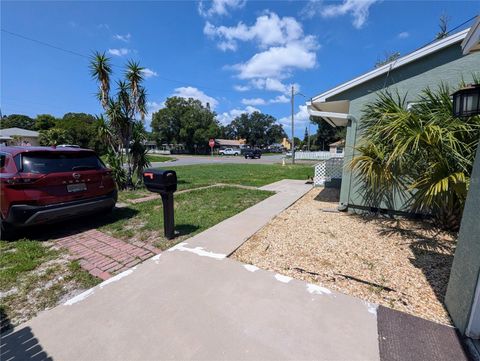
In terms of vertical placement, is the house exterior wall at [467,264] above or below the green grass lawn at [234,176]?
above

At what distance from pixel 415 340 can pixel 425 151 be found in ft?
10.4

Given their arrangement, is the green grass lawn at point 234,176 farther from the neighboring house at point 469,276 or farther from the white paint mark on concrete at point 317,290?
the neighboring house at point 469,276

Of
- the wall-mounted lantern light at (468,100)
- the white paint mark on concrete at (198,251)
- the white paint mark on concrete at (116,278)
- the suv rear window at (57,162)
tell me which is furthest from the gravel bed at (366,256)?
the suv rear window at (57,162)

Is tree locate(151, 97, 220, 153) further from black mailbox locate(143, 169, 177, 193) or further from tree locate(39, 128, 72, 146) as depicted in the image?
black mailbox locate(143, 169, 177, 193)

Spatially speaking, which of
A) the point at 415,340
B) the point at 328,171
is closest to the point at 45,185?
the point at 415,340

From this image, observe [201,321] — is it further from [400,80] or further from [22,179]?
[400,80]

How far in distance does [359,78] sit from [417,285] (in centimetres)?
451

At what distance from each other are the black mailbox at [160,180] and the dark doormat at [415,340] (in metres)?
3.27

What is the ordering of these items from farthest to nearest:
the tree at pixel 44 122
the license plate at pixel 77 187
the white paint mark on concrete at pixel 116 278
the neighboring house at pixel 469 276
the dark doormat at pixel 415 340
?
1. the tree at pixel 44 122
2. the license plate at pixel 77 187
3. the white paint mark on concrete at pixel 116 278
4. the neighboring house at pixel 469 276
5. the dark doormat at pixel 415 340

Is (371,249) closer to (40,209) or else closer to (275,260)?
(275,260)

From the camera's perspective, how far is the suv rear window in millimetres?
3805

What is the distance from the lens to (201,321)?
210 cm

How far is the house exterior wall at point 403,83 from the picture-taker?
4.43 meters

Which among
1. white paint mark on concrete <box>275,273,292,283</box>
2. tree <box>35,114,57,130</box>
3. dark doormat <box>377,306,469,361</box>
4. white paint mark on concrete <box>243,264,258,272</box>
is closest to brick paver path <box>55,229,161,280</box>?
white paint mark on concrete <box>243,264,258,272</box>
